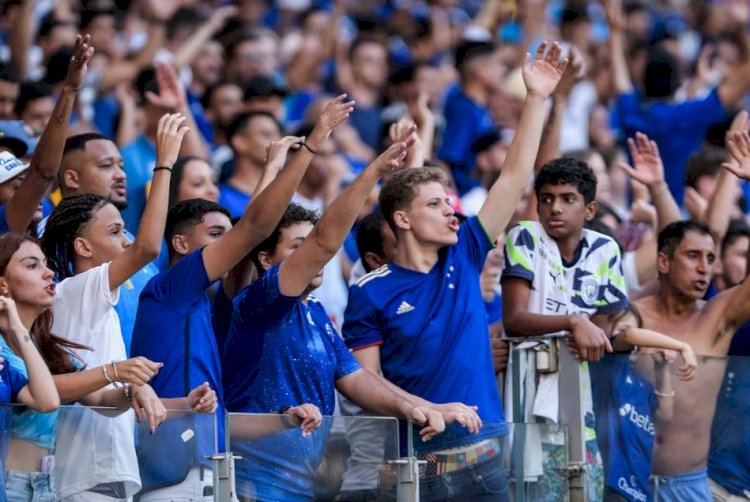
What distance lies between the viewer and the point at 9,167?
299 inches

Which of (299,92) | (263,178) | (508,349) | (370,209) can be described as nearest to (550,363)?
(508,349)

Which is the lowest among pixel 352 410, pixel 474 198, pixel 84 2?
pixel 352 410

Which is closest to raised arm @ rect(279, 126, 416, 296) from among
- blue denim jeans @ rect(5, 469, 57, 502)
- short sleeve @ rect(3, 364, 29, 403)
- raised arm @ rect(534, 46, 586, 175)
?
short sleeve @ rect(3, 364, 29, 403)

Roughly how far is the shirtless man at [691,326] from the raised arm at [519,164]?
117 cm

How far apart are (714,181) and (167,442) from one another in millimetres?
5736

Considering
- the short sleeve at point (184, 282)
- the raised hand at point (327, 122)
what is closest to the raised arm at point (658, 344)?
the raised hand at point (327, 122)

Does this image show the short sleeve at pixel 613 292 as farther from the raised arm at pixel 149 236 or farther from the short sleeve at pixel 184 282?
the raised arm at pixel 149 236

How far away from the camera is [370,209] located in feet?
31.7

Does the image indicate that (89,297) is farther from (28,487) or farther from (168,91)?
(168,91)

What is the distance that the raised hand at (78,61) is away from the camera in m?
7.08

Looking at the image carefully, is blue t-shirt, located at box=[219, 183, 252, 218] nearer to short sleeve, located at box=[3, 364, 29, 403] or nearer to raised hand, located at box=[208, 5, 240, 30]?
short sleeve, located at box=[3, 364, 29, 403]

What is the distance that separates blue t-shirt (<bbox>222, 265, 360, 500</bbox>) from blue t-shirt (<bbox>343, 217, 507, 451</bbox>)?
249mm

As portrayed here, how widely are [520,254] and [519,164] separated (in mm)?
447

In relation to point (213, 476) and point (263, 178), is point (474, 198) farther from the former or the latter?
point (213, 476)
